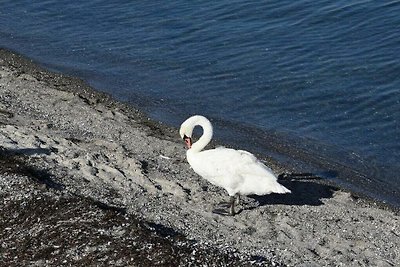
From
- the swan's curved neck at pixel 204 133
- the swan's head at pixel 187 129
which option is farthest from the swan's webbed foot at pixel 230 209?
the swan's head at pixel 187 129

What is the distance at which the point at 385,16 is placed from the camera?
3012 cm

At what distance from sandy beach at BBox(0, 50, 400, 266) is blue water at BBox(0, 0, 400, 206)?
6.51ft

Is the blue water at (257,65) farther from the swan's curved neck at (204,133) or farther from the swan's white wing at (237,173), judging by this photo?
the swan's curved neck at (204,133)

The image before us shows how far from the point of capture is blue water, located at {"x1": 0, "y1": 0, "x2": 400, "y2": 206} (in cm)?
2233

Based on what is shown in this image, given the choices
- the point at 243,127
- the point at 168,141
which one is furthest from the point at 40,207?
the point at 243,127

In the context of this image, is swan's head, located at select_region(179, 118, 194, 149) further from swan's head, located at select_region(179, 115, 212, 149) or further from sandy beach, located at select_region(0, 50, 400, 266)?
sandy beach, located at select_region(0, 50, 400, 266)

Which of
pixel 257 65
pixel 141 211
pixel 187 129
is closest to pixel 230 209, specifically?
pixel 187 129

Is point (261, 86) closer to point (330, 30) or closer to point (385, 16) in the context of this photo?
point (330, 30)

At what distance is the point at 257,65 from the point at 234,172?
11460 millimetres

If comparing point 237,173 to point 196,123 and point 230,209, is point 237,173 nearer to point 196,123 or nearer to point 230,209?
point 230,209

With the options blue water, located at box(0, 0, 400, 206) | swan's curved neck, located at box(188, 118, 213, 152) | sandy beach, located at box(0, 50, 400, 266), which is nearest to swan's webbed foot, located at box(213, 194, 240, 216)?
sandy beach, located at box(0, 50, 400, 266)

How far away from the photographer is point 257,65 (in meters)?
27.4

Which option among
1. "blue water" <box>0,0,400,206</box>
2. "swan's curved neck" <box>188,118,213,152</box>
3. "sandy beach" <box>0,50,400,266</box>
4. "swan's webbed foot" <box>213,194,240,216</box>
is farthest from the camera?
"blue water" <box>0,0,400,206</box>

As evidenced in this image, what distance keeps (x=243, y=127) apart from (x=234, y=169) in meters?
7.10
